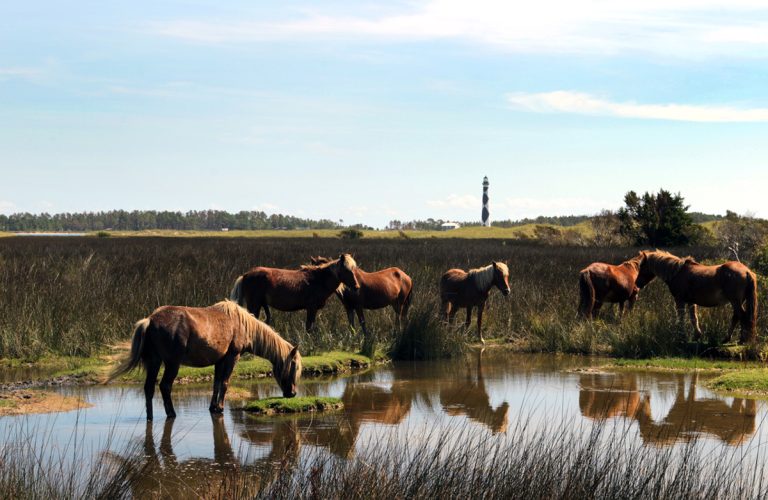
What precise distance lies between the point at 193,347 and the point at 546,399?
14.7 feet

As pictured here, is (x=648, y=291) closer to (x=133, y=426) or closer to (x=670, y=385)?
(x=670, y=385)

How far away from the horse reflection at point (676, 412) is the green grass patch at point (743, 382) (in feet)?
1.08

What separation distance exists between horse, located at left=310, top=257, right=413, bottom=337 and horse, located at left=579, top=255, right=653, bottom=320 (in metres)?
3.41

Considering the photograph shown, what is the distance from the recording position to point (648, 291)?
64.6 ft

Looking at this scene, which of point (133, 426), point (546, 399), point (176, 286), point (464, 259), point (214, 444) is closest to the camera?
point (214, 444)

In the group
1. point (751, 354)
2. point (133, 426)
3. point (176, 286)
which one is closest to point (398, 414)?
point (133, 426)

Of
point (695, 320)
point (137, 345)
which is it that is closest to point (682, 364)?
point (695, 320)

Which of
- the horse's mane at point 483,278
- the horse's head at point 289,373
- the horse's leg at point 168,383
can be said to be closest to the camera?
the horse's leg at point 168,383

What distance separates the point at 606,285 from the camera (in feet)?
56.5

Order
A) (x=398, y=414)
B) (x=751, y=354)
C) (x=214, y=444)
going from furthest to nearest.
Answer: (x=751, y=354)
(x=398, y=414)
(x=214, y=444)

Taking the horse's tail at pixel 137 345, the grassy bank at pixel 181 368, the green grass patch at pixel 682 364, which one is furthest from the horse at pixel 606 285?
the horse's tail at pixel 137 345

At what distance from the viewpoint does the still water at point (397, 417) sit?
28.0ft

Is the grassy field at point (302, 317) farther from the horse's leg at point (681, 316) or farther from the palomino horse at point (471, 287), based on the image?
the palomino horse at point (471, 287)

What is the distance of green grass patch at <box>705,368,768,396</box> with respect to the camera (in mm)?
12000
